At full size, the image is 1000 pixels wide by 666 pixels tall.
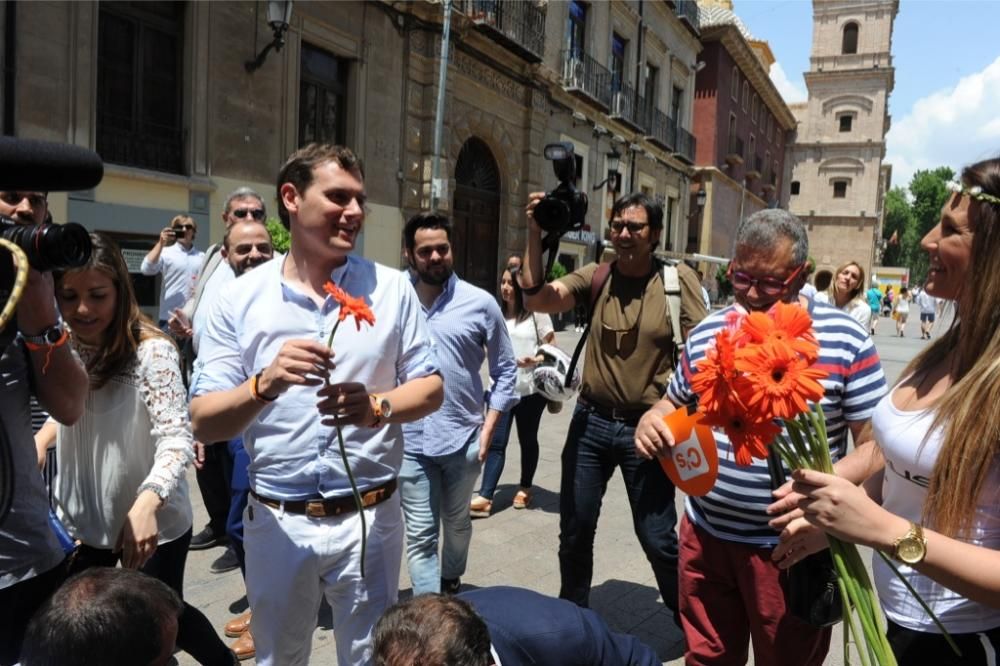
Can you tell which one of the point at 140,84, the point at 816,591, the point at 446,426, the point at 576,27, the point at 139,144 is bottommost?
the point at 816,591

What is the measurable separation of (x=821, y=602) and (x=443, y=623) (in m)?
1.02

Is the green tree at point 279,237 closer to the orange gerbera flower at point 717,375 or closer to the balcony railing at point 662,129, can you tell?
the orange gerbera flower at point 717,375

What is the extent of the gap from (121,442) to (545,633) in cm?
148

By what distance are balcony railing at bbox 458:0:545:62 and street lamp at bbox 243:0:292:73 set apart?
5.11 metres

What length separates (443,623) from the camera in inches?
67.5

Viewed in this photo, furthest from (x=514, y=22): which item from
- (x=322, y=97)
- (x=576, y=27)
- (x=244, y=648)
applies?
(x=244, y=648)

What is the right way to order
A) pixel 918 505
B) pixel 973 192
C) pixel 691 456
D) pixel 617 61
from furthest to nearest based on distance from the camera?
pixel 617 61 → pixel 691 456 → pixel 918 505 → pixel 973 192

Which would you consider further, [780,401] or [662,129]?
[662,129]

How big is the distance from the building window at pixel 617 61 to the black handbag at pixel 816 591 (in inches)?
850

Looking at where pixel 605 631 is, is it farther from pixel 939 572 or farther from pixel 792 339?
pixel 792 339

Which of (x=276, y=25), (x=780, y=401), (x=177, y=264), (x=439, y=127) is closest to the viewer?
(x=780, y=401)

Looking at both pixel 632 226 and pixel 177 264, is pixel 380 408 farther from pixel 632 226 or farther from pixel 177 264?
pixel 177 264

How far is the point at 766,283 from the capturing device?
93.8 inches

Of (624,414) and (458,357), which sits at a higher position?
(458,357)
